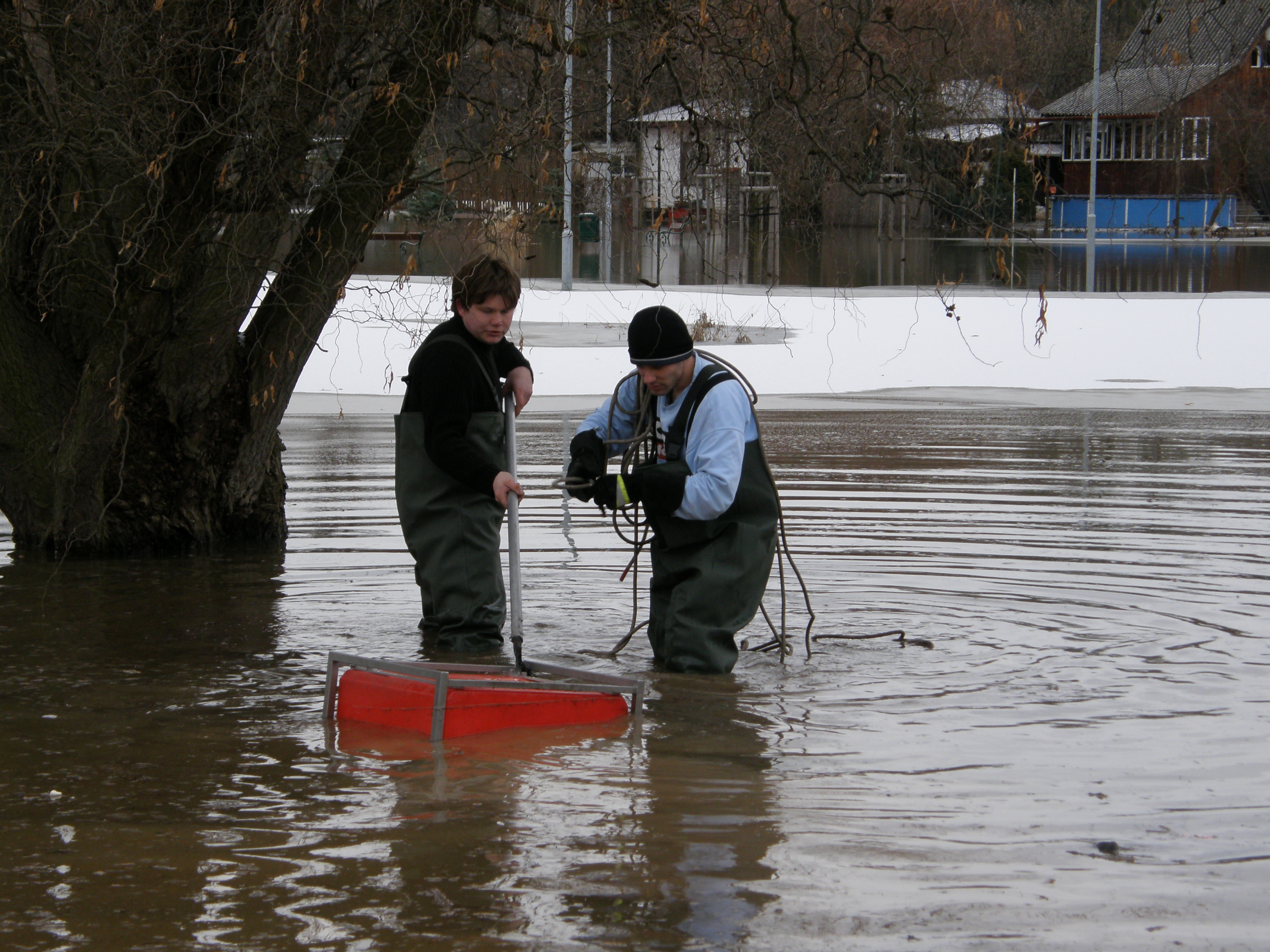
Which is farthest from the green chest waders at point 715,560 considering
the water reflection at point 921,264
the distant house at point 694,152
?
the water reflection at point 921,264

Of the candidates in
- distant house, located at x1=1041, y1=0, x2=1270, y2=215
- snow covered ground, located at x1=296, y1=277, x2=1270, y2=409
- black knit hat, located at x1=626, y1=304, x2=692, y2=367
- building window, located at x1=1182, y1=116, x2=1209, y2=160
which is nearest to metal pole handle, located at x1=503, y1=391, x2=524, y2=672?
black knit hat, located at x1=626, y1=304, x2=692, y2=367

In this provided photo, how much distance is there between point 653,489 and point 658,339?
0.52 meters

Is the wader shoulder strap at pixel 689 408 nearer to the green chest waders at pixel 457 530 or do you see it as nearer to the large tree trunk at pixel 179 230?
the green chest waders at pixel 457 530

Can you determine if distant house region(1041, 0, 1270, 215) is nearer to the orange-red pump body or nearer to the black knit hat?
the black knit hat

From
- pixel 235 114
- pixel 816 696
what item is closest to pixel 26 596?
pixel 235 114

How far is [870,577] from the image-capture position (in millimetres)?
7379

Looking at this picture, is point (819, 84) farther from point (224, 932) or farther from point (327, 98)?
point (224, 932)

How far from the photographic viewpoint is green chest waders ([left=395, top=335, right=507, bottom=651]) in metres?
5.73

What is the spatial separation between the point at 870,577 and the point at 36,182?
4.38m

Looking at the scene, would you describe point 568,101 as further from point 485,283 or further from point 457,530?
point 457,530

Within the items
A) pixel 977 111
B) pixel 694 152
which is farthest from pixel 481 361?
pixel 977 111

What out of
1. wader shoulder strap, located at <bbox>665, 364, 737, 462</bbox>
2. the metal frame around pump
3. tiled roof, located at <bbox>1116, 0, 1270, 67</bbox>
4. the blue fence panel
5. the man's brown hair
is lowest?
the metal frame around pump

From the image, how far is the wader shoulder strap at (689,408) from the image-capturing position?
5.29m

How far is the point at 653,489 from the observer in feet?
16.9
